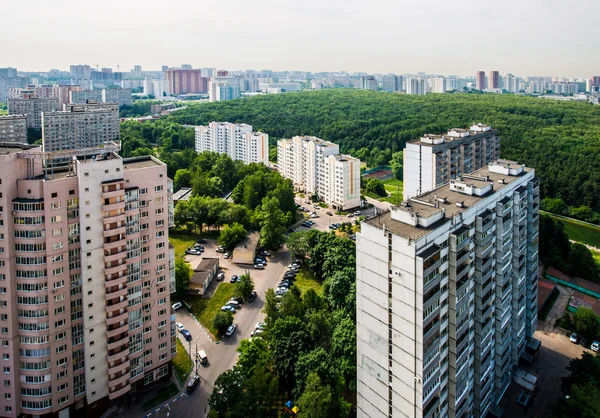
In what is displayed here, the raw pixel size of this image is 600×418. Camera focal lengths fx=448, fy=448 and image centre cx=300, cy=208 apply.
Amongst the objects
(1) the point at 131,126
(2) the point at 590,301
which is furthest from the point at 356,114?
(2) the point at 590,301

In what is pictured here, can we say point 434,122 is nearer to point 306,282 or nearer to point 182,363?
point 306,282

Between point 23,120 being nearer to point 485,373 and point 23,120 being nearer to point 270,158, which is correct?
point 270,158

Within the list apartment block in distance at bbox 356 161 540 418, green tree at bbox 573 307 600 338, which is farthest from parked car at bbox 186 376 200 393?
green tree at bbox 573 307 600 338

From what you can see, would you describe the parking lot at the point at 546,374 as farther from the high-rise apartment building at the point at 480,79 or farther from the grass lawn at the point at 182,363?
the high-rise apartment building at the point at 480,79

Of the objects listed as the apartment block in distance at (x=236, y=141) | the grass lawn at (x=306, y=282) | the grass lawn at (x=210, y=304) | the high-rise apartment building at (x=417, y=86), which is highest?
the high-rise apartment building at (x=417, y=86)

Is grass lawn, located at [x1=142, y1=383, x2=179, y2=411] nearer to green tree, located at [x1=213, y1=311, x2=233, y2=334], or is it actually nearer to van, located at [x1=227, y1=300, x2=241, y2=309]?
green tree, located at [x1=213, y1=311, x2=233, y2=334]

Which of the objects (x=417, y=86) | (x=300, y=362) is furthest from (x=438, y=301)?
(x=417, y=86)

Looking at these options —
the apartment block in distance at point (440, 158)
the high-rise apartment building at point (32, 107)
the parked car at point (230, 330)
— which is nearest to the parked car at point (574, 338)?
the apartment block in distance at point (440, 158)
